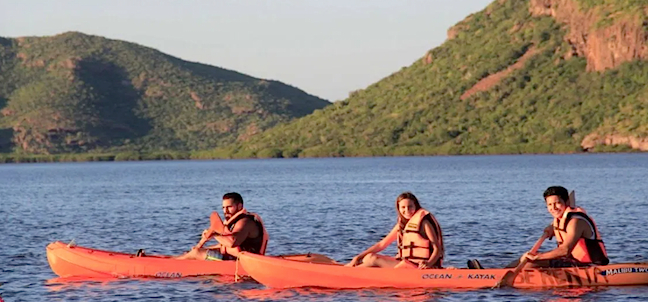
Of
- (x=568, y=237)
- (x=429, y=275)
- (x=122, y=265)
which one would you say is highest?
(x=568, y=237)

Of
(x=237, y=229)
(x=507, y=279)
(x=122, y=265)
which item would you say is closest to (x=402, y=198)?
(x=507, y=279)

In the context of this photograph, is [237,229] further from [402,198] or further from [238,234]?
[402,198]

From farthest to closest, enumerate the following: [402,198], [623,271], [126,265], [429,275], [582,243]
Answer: [126,265]
[623,271]
[429,275]
[582,243]
[402,198]

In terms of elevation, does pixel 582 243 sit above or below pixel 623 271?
above

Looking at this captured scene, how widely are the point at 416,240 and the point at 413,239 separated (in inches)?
2.9

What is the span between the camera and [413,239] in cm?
2439

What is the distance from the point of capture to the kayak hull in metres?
27.9

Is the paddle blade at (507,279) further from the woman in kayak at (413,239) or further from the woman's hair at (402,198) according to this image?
the woman's hair at (402,198)

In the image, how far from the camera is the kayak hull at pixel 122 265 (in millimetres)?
27875

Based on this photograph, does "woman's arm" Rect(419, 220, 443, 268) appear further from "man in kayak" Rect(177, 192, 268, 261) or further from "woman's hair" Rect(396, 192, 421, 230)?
"man in kayak" Rect(177, 192, 268, 261)

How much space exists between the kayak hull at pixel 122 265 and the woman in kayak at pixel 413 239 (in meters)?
3.92

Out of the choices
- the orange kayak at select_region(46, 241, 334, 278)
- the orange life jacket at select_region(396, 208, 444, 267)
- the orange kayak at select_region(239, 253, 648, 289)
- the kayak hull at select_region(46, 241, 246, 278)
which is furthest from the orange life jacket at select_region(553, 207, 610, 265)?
the kayak hull at select_region(46, 241, 246, 278)

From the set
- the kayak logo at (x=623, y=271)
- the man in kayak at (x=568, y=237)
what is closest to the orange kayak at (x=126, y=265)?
the man in kayak at (x=568, y=237)

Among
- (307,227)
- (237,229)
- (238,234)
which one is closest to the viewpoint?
(237,229)
